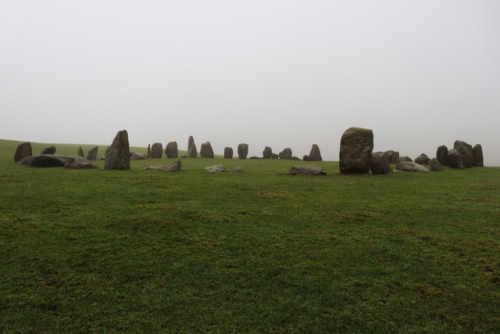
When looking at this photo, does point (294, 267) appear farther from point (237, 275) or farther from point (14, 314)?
point (14, 314)

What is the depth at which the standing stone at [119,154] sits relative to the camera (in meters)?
16.2

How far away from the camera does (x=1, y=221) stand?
19.5 feet

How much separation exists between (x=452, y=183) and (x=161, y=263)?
45.6ft

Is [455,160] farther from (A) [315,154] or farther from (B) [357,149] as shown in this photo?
(A) [315,154]

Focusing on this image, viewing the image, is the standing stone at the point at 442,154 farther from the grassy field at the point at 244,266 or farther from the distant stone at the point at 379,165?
the grassy field at the point at 244,266

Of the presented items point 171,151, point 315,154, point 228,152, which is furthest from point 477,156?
point 171,151

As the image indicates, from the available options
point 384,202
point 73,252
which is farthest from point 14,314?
point 384,202

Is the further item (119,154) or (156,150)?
(156,150)

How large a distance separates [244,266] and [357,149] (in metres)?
13.6

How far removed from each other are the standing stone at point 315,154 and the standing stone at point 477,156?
13.6 meters

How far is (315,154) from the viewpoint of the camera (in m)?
31.3

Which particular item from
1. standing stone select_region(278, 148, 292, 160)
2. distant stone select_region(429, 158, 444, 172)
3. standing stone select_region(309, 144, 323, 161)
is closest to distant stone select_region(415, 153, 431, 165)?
distant stone select_region(429, 158, 444, 172)

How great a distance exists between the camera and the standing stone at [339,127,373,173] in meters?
16.0

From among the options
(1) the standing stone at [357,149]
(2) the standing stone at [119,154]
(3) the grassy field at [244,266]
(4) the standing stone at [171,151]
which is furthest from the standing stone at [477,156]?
(4) the standing stone at [171,151]
